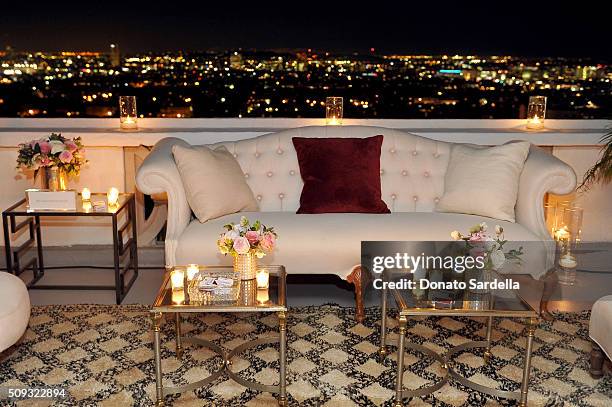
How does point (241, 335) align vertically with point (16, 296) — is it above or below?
below

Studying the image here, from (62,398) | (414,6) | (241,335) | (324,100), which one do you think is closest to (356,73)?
(324,100)

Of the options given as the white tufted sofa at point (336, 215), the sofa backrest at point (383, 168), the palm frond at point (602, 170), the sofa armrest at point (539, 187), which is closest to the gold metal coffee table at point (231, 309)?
the white tufted sofa at point (336, 215)

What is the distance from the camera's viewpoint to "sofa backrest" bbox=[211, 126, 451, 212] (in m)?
4.23

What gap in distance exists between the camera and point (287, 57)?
5316mm

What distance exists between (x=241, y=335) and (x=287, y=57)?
2606 millimetres

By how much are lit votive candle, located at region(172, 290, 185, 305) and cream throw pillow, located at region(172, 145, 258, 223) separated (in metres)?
0.98

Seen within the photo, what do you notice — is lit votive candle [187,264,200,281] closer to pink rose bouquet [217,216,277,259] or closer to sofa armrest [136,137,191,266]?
pink rose bouquet [217,216,277,259]

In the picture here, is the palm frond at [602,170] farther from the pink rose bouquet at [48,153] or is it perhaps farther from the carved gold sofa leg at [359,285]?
the pink rose bouquet at [48,153]

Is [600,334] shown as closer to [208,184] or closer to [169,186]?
[208,184]

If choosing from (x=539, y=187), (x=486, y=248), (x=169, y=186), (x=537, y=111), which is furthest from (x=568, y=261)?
(x=169, y=186)

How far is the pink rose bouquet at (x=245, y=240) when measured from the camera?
9.46 ft

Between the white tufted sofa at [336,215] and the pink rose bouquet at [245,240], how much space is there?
728mm

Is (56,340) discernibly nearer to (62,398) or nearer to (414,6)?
(62,398)

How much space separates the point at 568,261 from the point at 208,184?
8.07 feet
